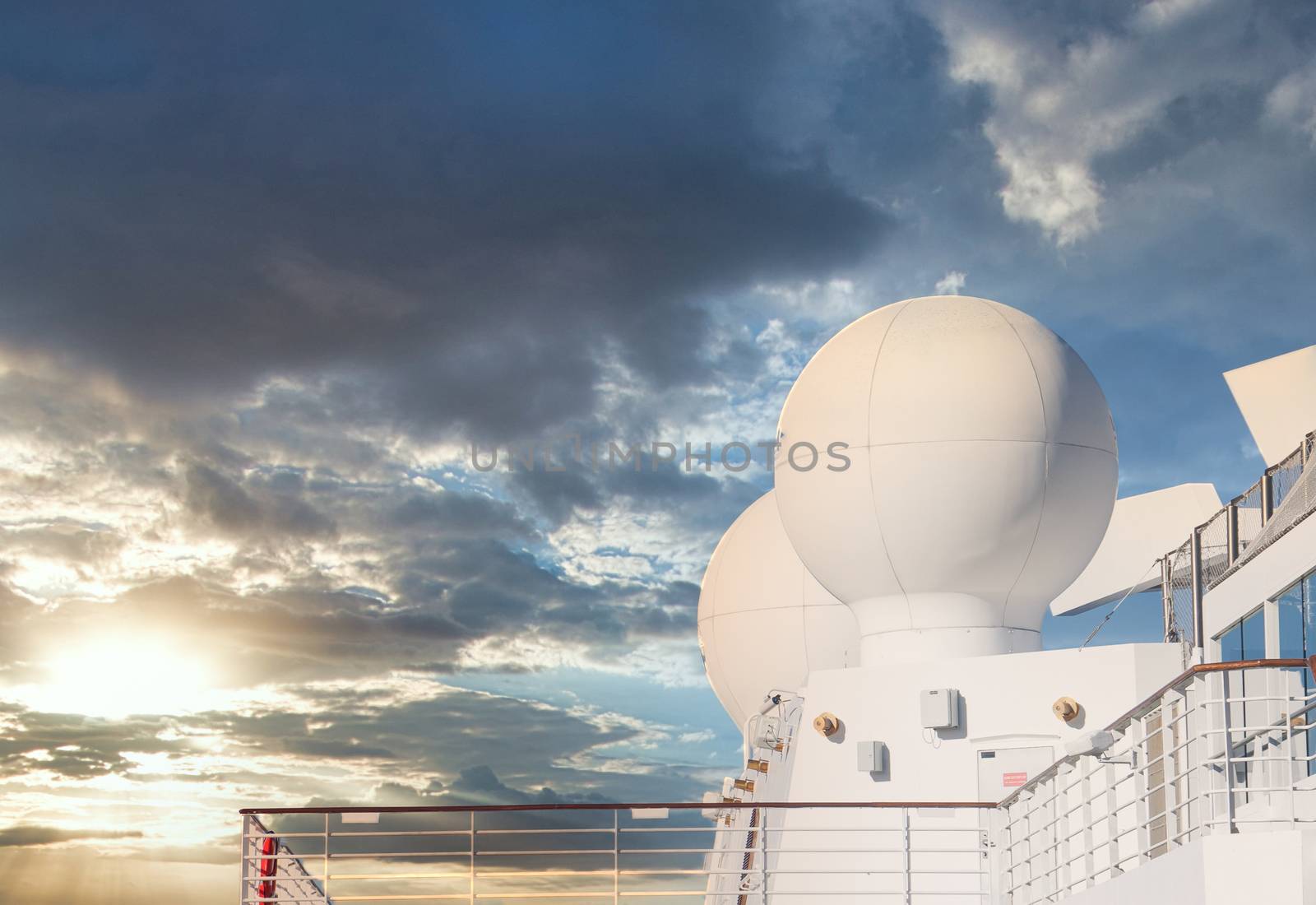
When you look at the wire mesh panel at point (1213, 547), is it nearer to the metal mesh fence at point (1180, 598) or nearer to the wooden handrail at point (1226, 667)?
the metal mesh fence at point (1180, 598)

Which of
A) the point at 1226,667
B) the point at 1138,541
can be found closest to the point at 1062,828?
the point at 1226,667

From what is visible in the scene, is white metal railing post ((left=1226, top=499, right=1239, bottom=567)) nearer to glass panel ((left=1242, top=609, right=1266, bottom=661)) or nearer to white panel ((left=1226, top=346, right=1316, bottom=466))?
glass panel ((left=1242, top=609, right=1266, bottom=661))

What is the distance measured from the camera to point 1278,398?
57.1 ft

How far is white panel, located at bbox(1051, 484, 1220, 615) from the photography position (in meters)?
19.0

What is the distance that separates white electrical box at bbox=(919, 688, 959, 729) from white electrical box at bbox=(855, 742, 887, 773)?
480mm

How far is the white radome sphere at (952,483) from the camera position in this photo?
14898 millimetres

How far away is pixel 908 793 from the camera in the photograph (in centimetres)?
1393

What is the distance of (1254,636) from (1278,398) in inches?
198

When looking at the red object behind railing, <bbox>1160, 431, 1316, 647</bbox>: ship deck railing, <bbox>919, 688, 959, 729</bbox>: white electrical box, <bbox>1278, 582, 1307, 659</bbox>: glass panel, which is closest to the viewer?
the red object behind railing

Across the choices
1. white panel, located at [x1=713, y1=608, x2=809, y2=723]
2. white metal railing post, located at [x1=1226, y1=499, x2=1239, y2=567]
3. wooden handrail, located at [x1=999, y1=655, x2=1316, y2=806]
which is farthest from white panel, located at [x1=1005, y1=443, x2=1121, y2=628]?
wooden handrail, located at [x1=999, y1=655, x2=1316, y2=806]

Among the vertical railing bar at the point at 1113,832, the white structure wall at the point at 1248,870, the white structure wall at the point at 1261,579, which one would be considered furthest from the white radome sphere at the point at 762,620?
the white structure wall at the point at 1248,870

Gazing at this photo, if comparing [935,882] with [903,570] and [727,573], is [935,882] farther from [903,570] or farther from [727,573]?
[727,573]

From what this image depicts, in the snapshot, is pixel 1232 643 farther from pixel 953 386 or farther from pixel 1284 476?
pixel 953 386

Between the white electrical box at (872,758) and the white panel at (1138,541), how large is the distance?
17.9ft
